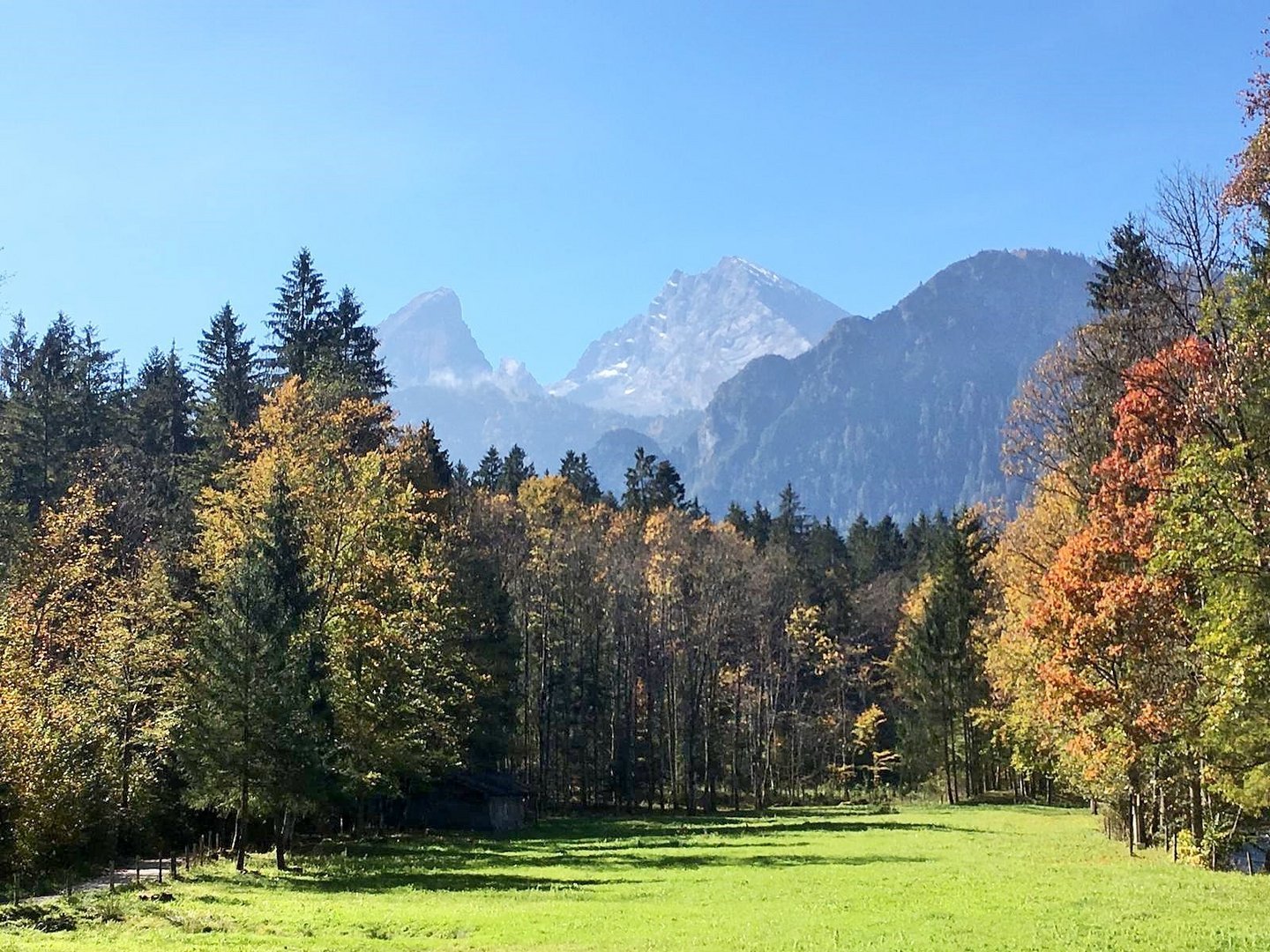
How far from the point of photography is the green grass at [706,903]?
1841 centimetres

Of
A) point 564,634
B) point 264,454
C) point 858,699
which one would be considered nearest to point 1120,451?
point 264,454

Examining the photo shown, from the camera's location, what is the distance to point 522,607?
69.6m

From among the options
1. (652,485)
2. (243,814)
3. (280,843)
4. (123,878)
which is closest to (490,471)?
(652,485)

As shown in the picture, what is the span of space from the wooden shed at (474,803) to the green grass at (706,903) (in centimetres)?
1305

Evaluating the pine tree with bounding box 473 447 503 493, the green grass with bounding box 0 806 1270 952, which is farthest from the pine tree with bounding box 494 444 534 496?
the green grass with bounding box 0 806 1270 952

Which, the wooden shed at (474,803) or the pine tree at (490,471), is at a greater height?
the pine tree at (490,471)

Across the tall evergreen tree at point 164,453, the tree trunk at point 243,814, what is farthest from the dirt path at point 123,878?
the tall evergreen tree at point 164,453

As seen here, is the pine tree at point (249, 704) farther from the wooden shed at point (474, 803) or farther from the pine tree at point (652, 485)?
the pine tree at point (652, 485)

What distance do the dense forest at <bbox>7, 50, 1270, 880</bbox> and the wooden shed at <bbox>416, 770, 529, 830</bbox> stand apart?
246cm

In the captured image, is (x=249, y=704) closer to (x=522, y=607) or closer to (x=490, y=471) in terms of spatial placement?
(x=522, y=607)

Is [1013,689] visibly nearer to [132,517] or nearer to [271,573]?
[271,573]

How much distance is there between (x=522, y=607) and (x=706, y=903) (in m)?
46.0

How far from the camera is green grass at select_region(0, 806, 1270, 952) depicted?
60.4 feet

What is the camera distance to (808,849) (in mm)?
40469
